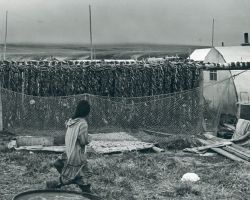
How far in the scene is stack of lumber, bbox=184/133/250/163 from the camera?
12.5 meters

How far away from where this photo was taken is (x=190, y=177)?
33.3 ft

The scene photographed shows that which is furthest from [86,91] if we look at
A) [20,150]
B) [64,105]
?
[20,150]

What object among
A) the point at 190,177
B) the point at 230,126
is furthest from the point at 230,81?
the point at 190,177

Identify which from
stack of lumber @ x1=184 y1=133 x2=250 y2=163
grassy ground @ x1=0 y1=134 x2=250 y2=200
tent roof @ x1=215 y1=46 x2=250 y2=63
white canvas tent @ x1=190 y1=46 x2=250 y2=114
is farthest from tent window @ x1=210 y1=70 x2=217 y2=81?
grassy ground @ x1=0 y1=134 x2=250 y2=200

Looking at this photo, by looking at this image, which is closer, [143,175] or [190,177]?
[190,177]

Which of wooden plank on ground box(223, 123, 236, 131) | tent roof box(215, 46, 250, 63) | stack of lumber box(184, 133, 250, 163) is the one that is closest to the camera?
stack of lumber box(184, 133, 250, 163)

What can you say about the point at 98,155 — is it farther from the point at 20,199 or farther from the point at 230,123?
the point at 230,123

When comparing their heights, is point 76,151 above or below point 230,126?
above

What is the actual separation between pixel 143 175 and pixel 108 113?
5859mm

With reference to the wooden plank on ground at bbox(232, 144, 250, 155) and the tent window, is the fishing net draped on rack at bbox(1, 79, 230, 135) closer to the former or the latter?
the wooden plank on ground at bbox(232, 144, 250, 155)

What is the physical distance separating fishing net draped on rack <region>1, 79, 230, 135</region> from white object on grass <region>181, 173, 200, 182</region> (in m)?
5.95

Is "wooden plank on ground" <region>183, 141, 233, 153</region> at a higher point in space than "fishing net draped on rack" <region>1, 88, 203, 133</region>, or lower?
lower

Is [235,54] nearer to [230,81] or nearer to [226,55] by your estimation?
[226,55]

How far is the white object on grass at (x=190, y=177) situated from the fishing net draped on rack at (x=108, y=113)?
5951 millimetres
